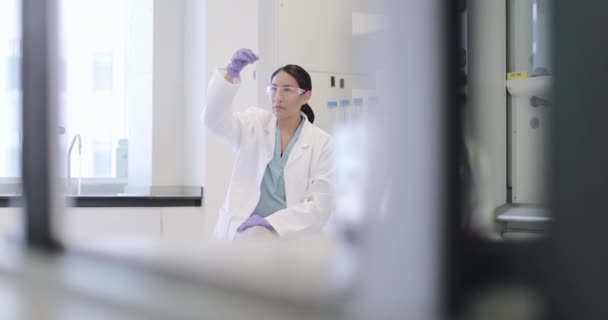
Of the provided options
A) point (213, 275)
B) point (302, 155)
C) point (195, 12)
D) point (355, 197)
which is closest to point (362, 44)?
point (355, 197)

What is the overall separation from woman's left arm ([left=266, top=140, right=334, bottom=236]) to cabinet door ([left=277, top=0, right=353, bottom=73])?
720mm

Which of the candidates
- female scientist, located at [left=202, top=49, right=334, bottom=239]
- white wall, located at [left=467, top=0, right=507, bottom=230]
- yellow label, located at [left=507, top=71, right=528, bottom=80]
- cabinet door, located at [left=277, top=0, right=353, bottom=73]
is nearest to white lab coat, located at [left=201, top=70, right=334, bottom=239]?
female scientist, located at [left=202, top=49, right=334, bottom=239]

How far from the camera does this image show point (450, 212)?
0.26m

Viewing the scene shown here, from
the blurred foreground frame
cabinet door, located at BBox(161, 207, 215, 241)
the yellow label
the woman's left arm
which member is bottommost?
cabinet door, located at BBox(161, 207, 215, 241)

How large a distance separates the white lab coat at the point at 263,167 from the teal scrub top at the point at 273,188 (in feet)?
0.09

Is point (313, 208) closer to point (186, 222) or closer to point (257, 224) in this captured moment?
point (257, 224)

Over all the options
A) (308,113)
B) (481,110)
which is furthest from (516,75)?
(481,110)

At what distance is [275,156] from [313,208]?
268 mm

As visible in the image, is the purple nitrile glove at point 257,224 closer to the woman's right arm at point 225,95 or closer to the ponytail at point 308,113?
the woman's right arm at point 225,95

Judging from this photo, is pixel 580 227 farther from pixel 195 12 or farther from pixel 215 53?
pixel 195 12

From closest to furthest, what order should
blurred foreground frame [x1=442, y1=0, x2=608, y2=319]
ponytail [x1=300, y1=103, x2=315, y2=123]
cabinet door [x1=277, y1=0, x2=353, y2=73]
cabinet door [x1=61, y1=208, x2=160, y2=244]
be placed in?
blurred foreground frame [x1=442, y1=0, x2=608, y2=319]
cabinet door [x1=61, y1=208, x2=160, y2=244]
ponytail [x1=300, y1=103, x2=315, y2=123]
cabinet door [x1=277, y1=0, x2=353, y2=73]

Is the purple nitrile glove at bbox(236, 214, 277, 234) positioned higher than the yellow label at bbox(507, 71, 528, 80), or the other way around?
the yellow label at bbox(507, 71, 528, 80)

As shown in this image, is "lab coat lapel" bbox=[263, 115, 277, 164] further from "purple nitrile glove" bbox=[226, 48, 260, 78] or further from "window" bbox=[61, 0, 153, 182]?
"window" bbox=[61, 0, 153, 182]

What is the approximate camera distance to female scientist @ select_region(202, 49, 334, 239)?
2.52 meters
